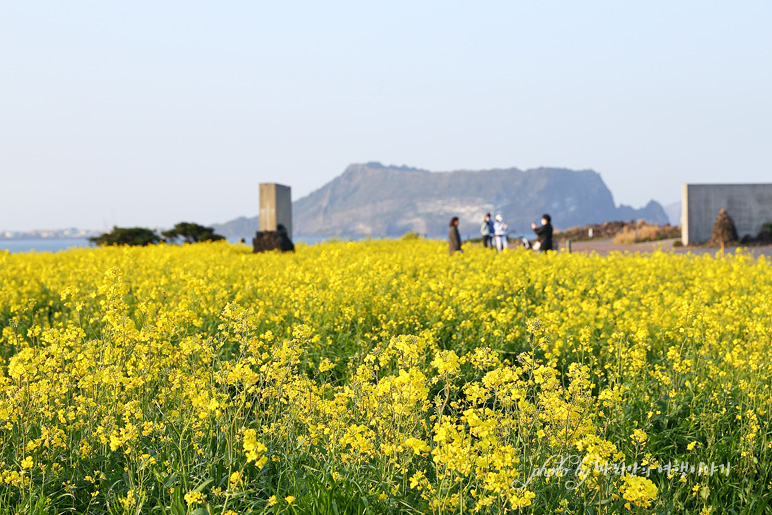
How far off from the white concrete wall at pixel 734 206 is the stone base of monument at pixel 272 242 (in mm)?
19685

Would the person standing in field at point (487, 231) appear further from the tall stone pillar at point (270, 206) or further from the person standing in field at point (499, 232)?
the tall stone pillar at point (270, 206)

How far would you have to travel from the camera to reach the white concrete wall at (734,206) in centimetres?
2911

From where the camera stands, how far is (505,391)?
3.18m

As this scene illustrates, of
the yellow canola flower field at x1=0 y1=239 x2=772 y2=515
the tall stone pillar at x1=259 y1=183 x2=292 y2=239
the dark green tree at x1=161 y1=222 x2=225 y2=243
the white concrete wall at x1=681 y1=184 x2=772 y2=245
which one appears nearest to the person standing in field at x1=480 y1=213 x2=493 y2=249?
the tall stone pillar at x1=259 y1=183 x2=292 y2=239

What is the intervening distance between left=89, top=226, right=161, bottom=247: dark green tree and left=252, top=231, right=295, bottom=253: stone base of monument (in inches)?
320

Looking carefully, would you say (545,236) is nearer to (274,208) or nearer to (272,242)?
(272,242)

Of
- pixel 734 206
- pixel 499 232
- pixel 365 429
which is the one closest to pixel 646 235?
pixel 734 206

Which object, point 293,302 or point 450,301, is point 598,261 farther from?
point 293,302

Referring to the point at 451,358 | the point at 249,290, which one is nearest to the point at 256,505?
the point at 451,358

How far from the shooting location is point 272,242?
20.9m

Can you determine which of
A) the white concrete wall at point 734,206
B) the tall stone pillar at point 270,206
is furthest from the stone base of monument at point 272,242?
the white concrete wall at point 734,206

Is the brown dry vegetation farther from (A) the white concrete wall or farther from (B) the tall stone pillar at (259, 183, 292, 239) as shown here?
(B) the tall stone pillar at (259, 183, 292, 239)

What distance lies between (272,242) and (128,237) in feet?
32.5

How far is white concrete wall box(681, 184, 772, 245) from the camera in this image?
2911cm
